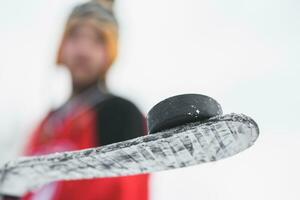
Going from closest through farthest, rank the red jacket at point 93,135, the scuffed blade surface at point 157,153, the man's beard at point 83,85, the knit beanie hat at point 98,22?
the scuffed blade surface at point 157,153 < the red jacket at point 93,135 < the man's beard at point 83,85 < the knit beanie hat at point 98,22

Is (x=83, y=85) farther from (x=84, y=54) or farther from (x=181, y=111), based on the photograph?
(x=181, y=111)

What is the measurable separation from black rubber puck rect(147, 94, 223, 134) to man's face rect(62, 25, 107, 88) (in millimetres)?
1650

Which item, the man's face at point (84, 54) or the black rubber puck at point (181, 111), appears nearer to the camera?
the black rubber puck at point (181, 111)

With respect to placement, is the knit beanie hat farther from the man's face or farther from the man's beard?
the man's beard

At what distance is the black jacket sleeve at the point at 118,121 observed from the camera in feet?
7.80

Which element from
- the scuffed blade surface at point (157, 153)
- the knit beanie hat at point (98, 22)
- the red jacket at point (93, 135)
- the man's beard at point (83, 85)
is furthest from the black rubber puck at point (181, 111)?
the knit beanie hat at point (98, 22)

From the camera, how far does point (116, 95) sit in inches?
105

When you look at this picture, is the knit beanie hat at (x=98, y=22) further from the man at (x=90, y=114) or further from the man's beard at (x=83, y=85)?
the man's beard at (x=83, y=85)

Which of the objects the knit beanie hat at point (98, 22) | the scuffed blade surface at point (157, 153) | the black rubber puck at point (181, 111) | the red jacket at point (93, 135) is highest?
the knit beanie hat at point (98, 22)

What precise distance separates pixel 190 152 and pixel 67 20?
239 cm

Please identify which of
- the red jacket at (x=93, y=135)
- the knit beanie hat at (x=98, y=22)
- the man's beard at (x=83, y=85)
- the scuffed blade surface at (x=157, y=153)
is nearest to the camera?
the scuffed blade surface at (x=157, y=153)

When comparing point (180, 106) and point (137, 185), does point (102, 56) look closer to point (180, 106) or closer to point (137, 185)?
point (137, 185)

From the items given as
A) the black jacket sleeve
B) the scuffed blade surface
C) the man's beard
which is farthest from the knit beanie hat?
the scuffed blade surface

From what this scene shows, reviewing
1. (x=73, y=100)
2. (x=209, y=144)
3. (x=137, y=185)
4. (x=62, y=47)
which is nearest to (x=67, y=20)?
(x=62, y=47)
